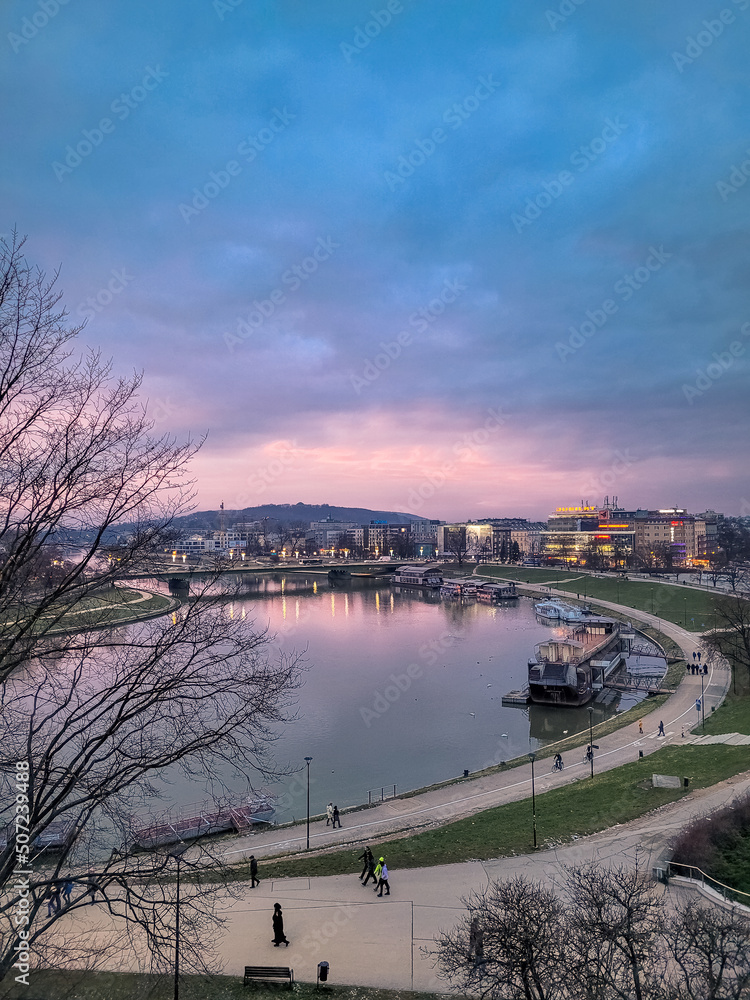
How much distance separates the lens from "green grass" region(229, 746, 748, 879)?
10.9 metres

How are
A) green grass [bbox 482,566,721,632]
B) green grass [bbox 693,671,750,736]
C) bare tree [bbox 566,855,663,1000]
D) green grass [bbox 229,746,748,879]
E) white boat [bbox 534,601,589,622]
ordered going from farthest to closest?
white boat [bbox 534,601,589,622] < green grass [bbox 482,566,721,632] < green grass [bbox 693,671,750,736] < green grass [bbox 229,746,748,879] < bare tree [bbox 566,855,663,1000]

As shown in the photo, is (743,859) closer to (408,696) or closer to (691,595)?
(408,696)

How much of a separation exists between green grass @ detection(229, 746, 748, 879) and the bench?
349cm

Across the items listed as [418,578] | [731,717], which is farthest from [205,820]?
[418,578]

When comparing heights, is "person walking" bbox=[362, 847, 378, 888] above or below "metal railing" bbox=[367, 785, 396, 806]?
above

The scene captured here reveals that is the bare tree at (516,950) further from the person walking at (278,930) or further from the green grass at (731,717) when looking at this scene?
the green grass at (731,717)

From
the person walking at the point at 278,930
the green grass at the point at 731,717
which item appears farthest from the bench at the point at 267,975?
the green grass at the point at 731,717

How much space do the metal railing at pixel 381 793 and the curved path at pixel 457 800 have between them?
93 centimetres

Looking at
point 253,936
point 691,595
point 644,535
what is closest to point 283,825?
point 253,936

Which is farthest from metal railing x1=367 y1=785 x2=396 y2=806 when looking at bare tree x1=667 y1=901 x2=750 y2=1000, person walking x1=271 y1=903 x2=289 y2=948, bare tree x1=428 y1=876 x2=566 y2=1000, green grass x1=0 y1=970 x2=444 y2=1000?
bare tree x1=667 y1=901 x2=750 y2=1000

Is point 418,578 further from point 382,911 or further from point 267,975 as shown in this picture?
point 267,975

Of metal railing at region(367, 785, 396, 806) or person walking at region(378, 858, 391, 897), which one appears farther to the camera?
metal railing at region(367, 785, 396, 806)

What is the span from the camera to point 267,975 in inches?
279

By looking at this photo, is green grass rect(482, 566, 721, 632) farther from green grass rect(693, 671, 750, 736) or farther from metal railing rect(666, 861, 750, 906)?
metal railing rect(666, 861, 750, 906)
